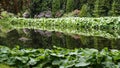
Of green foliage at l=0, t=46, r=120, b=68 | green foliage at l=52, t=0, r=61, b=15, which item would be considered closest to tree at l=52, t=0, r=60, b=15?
green foliage at l=52, t=0, r=61, b=15

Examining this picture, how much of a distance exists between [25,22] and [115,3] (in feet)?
29.5

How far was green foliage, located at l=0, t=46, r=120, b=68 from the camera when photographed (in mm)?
3572

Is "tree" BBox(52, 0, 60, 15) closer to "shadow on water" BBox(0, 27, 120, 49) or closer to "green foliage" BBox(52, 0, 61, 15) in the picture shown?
"green foliage" BBox(52, 0, 61, 15)

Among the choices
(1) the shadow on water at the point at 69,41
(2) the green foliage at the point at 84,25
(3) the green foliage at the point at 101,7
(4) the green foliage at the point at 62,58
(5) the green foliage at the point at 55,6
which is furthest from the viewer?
(5) the green foliage at the point at 55,6

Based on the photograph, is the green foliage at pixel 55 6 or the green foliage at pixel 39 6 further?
the green foliage at pixel 39 6

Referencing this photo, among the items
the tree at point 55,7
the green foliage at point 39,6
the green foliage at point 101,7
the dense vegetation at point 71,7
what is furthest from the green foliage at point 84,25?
the green foliage at point 39,6

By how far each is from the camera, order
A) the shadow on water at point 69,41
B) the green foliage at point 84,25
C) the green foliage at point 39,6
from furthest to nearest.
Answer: the green foliage at point 39,6 → the green foliage at point 84,25 → the shadow on water at point 69,41

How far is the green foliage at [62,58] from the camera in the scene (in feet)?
11.7

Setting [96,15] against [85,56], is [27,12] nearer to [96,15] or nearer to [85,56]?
[96,15]

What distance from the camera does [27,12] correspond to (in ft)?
133

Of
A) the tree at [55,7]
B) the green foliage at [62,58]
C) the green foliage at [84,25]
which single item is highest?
the tree at [55,7]

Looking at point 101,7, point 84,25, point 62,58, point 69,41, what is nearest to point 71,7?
point 101,7

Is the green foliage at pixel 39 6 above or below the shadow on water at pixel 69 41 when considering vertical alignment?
above

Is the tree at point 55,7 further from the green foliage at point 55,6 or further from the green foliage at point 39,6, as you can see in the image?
the green foliage at point 39,6
